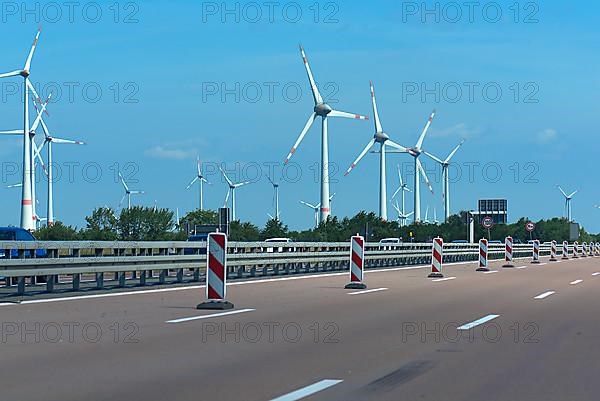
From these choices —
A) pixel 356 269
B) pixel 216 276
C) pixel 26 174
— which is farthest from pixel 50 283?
pixel 26 174

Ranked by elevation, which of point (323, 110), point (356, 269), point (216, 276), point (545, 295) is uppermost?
point (323, 110)

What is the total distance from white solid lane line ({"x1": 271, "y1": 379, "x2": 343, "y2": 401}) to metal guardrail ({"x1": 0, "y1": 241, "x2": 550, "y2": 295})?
32.2ft

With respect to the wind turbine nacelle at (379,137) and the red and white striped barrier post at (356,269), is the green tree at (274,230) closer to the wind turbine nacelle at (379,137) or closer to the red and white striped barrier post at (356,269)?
the wind turbine nacelle at (379,137)

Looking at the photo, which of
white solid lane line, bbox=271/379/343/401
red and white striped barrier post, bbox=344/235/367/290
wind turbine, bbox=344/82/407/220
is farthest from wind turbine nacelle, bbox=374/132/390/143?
white solid lane line, bbox=271/379/343/401

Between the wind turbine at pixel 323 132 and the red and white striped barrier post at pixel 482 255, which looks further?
the wind turbine at pixel 323 132

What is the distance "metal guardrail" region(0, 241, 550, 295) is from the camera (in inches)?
671

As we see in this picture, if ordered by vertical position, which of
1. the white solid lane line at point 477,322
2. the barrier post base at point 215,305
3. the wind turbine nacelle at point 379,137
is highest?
the wind turbine nacelle at point 379,137

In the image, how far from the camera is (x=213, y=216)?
107m

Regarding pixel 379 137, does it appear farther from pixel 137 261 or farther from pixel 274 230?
pixel 137 261

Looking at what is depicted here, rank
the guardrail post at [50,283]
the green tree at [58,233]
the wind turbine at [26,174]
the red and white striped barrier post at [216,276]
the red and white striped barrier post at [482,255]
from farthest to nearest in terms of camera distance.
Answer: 1. the green tree at [58,233]
2. the wind turbine at [26,174]
3. the red and white striped barrier post at [482,255]
4. the guardrail post at [50,283]
5. the red and white striped barrier post at [216,276]

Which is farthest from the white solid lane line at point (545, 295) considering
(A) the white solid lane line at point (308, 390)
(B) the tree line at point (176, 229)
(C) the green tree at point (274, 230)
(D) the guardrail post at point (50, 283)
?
(C) the green tree at point (274, 230)

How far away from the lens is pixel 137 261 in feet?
65.5

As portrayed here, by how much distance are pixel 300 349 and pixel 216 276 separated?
524 cm

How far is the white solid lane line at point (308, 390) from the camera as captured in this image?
23.4ft
